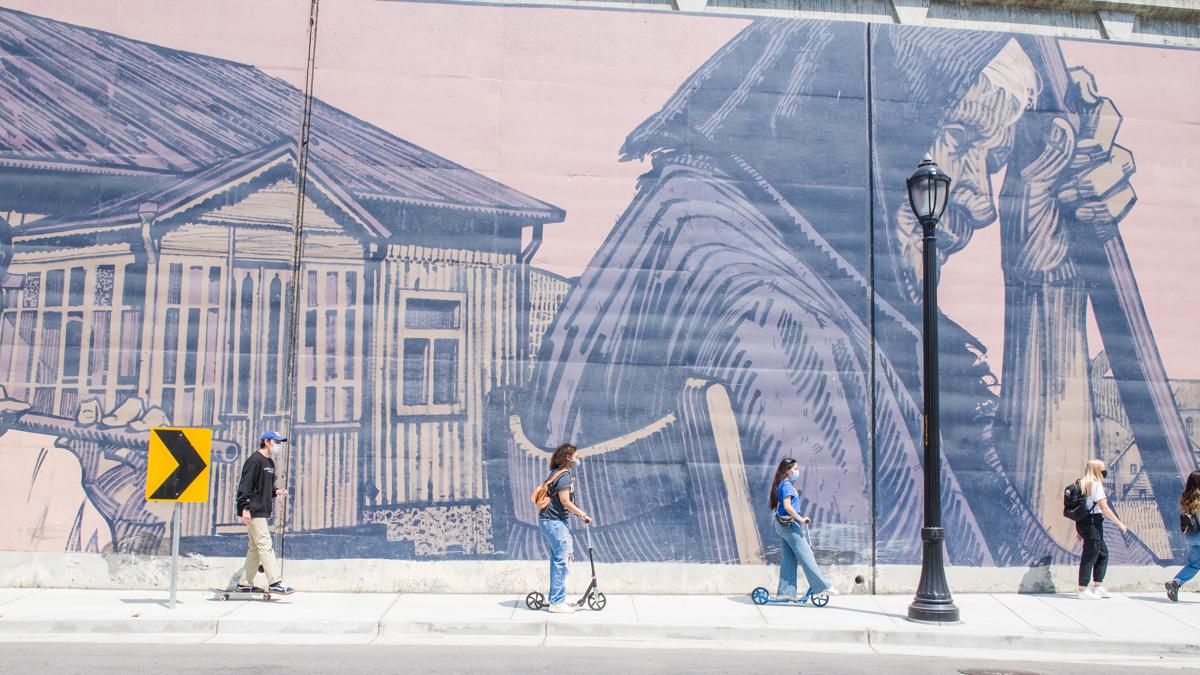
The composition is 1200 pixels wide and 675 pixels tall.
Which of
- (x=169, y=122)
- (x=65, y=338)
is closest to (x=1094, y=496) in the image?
(x=169, y=122)

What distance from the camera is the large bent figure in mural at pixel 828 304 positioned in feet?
35.6

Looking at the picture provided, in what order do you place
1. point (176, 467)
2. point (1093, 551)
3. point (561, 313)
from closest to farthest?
point (176, 467)
point (1093, 551)
point (561, 313)

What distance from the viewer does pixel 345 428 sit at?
417 inches

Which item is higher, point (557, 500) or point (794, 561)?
point (557, 500)

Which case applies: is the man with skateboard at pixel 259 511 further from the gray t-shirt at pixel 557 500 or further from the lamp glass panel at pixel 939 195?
the lamp glass panel at pixel 939 195

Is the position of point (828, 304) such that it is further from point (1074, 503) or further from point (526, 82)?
point (526, 82)

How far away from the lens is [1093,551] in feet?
35.2

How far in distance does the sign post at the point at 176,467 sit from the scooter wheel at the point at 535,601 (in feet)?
10.9

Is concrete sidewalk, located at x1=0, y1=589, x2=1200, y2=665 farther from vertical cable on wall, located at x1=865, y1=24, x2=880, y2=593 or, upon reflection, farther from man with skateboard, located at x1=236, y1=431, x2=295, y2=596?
vertical cable on wall, located at x1=865, y1=24, x2=880, y2=593

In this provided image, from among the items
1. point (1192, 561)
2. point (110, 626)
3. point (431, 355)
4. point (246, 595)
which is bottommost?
point (110, 626)

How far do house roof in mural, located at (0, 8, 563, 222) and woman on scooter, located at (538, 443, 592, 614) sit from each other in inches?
123

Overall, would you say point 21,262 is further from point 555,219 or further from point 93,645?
point 555,219

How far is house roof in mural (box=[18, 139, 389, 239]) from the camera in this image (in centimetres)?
1068

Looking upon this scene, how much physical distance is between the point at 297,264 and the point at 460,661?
207 inches
